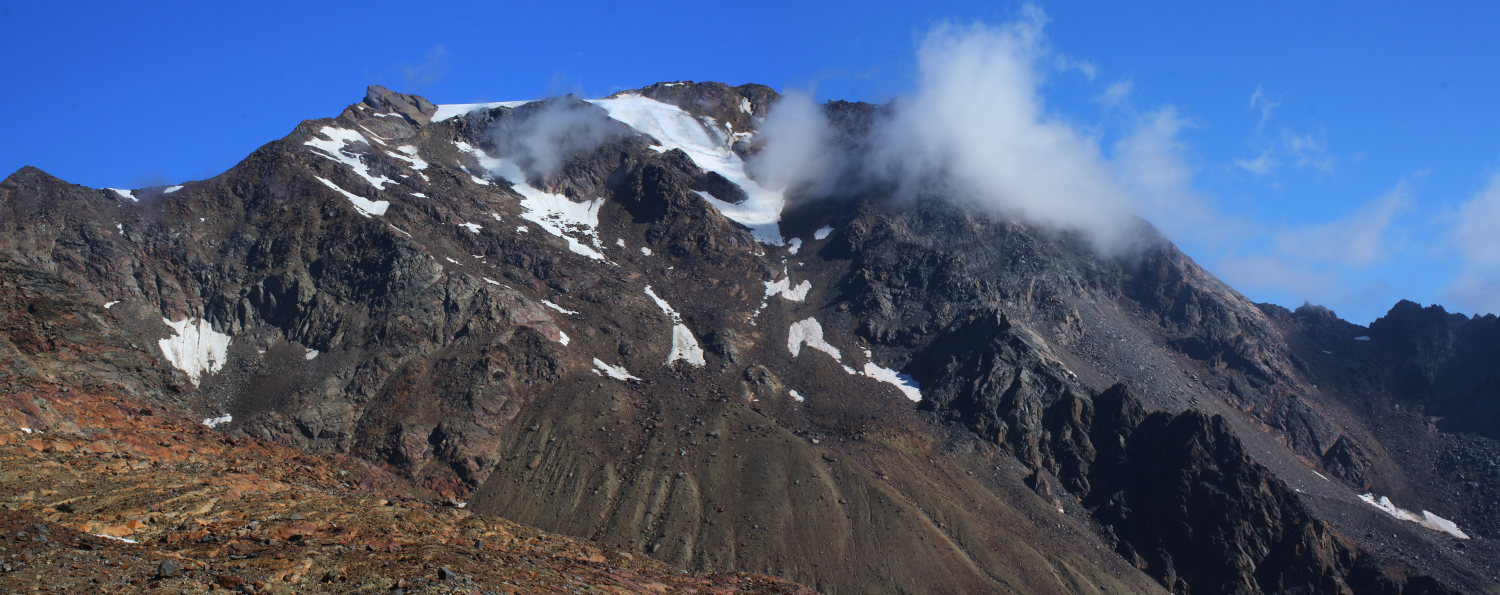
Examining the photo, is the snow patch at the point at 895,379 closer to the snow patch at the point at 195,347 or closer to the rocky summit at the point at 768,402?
the rocky summit at the point at 768,402

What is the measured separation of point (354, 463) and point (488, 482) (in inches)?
2857

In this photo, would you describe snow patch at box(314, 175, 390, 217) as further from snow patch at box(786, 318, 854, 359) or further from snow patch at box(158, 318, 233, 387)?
snow patch at box(786, 318, 854, 359)

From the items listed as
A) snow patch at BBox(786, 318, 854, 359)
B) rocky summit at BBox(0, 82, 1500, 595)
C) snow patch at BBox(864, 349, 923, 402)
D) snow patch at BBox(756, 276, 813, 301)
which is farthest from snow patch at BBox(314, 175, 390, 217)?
snow patch at BBox(864, 349, 923, 402)

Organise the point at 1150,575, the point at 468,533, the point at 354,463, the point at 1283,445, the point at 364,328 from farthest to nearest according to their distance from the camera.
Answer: the point at 1283,445 < the point at 364,328 < the point at 1150,575 < the point at 354,463 < the point at 468,533

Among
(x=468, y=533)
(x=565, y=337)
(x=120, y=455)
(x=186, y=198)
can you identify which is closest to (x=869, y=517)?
(x=565, y=337)

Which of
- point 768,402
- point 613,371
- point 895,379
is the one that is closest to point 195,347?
point 613,371

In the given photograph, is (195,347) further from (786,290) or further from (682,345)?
(786,290)

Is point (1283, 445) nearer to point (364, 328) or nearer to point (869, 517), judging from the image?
point (869, 517)

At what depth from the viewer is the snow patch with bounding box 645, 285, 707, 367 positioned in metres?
162

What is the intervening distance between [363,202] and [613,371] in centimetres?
6941

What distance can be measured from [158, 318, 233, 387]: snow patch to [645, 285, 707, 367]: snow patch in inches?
2899

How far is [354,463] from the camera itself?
5666cm

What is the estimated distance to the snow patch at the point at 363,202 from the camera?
176375mm

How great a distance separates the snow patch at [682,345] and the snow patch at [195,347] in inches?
2899
